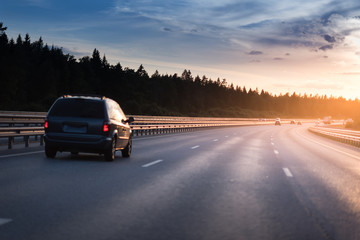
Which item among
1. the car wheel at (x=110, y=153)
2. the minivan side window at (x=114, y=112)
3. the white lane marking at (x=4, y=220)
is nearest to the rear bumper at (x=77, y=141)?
the car wheel at (x=110, y=153)

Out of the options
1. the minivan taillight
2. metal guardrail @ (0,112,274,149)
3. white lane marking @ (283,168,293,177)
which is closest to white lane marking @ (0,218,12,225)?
the minivan taillight

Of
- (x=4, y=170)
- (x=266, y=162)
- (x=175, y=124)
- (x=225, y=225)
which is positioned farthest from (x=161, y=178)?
(x=175, y=124)

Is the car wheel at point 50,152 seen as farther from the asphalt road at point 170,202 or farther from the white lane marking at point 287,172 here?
the white lane marking at point 287,172

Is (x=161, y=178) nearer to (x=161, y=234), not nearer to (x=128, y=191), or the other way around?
(x=128, y=191)

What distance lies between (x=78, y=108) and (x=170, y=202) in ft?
21.4

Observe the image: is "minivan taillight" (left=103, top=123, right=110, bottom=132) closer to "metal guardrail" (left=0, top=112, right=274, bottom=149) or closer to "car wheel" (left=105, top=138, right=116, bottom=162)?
"car wheel" (left=105, top=138, right=116, bottom=162)

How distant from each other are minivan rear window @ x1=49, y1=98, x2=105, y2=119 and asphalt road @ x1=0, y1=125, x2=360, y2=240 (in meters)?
1.33

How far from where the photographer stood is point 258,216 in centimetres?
682

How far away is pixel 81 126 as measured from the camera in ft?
43.1

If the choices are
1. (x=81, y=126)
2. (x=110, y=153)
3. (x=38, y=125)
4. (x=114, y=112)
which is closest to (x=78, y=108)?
(x=81, y=126)

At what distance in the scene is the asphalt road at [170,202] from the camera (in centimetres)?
580

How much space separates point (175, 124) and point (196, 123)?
35.2ft

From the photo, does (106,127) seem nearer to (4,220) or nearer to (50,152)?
(50,152)

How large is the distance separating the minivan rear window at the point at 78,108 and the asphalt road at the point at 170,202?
1329mm
